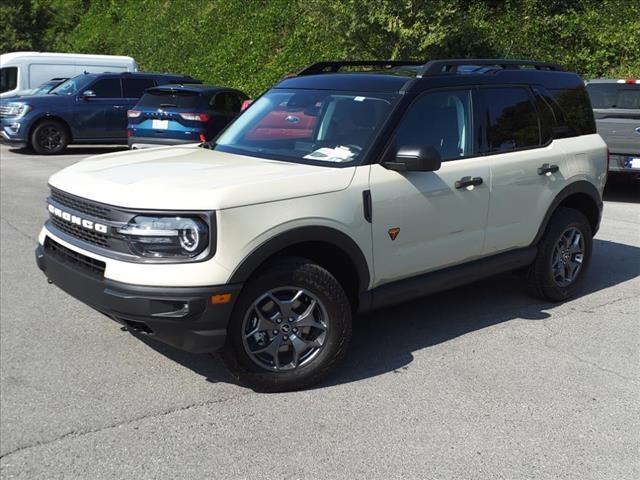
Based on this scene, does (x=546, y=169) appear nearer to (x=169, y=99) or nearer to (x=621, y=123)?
(x=621, y=123)

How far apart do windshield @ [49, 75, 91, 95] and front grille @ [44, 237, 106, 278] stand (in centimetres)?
1206

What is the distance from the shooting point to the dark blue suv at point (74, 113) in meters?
14.8

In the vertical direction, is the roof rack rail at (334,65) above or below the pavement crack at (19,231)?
above

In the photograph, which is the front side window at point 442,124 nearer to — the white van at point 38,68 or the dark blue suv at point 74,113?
the dark blue suv at point 74,113

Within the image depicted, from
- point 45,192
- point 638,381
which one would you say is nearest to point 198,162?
point 638,381

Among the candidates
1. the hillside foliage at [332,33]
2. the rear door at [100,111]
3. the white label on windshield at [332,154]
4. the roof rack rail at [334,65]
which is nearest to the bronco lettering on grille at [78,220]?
the white label on windshield at [332,154]

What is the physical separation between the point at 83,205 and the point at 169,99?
8942 millimetres

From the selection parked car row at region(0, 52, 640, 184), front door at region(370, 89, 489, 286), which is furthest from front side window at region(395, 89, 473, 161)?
parked car row at region(0, 52, 640, 184)

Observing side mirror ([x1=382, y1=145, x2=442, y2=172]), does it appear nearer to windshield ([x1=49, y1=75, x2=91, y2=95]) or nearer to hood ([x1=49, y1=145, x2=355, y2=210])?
hood ([x1=49, y1=145, x2=355, y2=210])

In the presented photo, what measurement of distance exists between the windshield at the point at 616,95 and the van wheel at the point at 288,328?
24.8ft

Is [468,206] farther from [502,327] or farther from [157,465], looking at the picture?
[157,465]

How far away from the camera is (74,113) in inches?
595

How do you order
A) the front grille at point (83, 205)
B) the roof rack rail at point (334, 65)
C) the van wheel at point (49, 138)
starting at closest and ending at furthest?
the front grille at point (83, 205), the roof rack rail at point (334, 65), the van wheel at point (49, 138)

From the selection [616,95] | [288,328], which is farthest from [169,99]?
[288,328]
